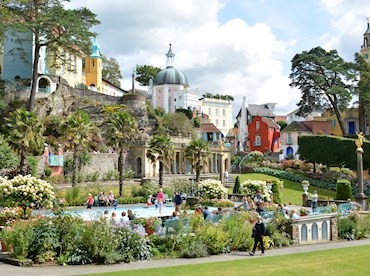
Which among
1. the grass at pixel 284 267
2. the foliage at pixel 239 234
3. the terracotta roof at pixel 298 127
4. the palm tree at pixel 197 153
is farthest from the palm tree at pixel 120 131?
the terracotta roof at pixel 298 127

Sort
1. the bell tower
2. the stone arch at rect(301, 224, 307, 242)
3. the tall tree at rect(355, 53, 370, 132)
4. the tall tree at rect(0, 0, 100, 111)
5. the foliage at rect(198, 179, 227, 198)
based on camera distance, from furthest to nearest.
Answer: the bell tower < the tall tree at rect(355, 53, 370, 132) < the tall tree at rect(0, 0, 100, 111) < the foliage at rect(198, 179, 227, 198) < the stone arch at rect(301, 224, 307, 242)

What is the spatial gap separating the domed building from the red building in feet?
55.6

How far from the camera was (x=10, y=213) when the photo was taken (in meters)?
20.3

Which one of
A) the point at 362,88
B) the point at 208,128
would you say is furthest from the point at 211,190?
the point at 208,128

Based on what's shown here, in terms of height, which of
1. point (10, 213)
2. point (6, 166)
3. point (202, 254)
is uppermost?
point (6, 166)

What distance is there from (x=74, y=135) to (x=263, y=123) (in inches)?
1935

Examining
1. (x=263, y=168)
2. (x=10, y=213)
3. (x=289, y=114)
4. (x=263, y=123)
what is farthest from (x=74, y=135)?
(x=289, y=114)

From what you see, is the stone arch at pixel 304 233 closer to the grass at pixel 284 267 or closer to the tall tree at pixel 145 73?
the grass at pixel 284 267

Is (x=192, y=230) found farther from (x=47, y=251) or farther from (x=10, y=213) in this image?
(x=10, y=213)

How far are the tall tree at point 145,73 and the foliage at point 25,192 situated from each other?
86965 mm

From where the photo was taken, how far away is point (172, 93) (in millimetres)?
97500

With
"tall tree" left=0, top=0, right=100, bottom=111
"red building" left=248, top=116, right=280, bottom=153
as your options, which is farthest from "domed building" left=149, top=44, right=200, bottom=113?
"tall tree" left=0, top=0, right=100, bottom=111

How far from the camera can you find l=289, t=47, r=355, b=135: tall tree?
67.7 metres

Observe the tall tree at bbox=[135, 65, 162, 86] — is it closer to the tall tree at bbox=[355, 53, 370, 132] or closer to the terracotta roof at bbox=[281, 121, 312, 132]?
the terracotta roof at bbox=[281, 121, 312, 132]
